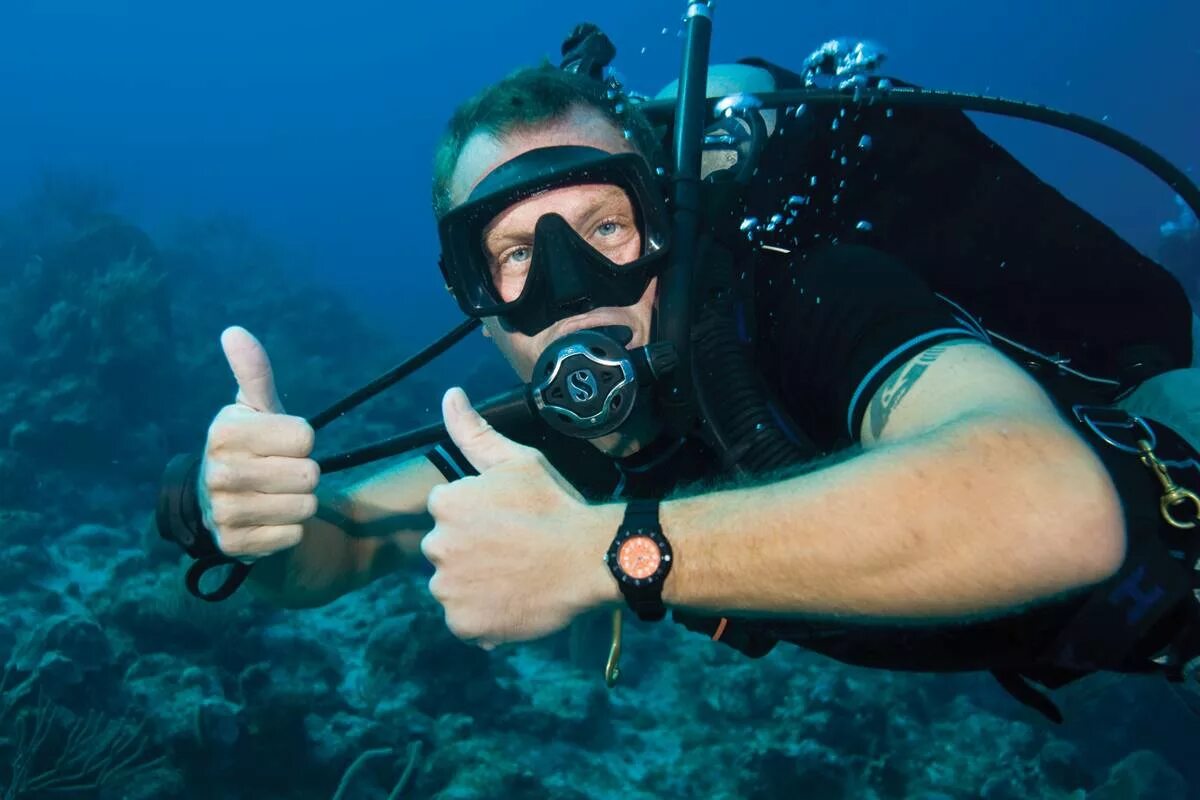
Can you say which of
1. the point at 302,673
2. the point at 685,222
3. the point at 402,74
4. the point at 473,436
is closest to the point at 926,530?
the point at 473,436

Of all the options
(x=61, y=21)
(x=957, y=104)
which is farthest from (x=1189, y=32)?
(x=61, y=21)

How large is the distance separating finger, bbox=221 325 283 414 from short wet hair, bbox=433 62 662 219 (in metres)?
1.28

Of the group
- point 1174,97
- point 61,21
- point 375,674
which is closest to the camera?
point 375,674

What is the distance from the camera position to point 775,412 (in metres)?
2.48

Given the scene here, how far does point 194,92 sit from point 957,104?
123844 millimetres

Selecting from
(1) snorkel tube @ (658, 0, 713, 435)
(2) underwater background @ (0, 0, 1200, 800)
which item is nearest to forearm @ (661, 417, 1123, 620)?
(1) snorkel tube @ (658, 0, 713, 435)

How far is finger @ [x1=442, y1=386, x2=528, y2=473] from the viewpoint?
6.02 feet

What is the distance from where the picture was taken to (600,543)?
1.62 metres

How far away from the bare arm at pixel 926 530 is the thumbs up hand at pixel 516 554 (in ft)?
0.34

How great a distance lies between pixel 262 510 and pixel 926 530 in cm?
177

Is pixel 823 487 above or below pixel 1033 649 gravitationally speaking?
above

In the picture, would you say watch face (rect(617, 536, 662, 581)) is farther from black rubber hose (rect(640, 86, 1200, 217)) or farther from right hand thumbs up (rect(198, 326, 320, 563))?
black rubber hose (rect(640, 86, 1200, 217))

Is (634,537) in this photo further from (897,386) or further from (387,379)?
(387,379)

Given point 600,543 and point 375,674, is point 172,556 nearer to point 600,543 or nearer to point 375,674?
point 375,674
